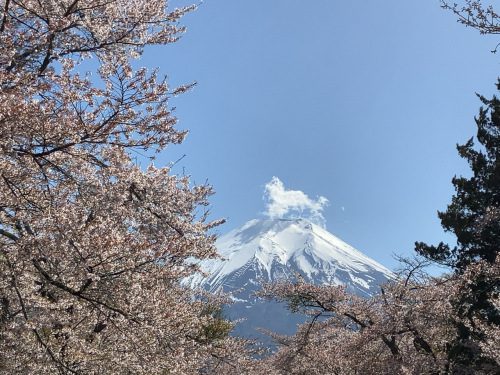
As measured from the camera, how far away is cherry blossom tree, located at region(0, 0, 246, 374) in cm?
452

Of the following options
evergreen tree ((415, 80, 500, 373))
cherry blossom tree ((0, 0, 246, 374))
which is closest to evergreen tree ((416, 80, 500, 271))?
evergreen tree ((415, 80, 500, 373))

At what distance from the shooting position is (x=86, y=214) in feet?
17.3

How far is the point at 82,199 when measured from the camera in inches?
196

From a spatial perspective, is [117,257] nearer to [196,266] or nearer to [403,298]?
[196,266]

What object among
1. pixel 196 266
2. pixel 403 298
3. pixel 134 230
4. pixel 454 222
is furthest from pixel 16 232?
pixel 454 222

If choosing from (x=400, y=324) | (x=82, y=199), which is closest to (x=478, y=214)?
(x=400, y=324)

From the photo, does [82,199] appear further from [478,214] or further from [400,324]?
[478,214]

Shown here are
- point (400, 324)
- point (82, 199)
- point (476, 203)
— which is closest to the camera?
point (82, 199)

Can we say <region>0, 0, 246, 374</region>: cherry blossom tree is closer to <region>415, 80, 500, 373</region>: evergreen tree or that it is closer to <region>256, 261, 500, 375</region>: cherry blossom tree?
<region>256, 261, 500, 375</region>: cherry blossom tree

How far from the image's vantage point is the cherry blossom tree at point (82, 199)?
4516 mm

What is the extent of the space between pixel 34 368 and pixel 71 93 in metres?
3.77

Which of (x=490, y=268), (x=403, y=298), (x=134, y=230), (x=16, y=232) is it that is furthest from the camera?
(x=403, y=298)

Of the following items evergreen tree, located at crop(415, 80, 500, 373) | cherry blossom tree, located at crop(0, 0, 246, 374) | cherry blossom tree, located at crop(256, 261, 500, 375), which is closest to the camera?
cherry blossom tree, located at crop(0, 0, 246, 374)

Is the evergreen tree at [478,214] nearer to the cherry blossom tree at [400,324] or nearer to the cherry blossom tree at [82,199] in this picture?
the cherry blossom tree at [400,324]
